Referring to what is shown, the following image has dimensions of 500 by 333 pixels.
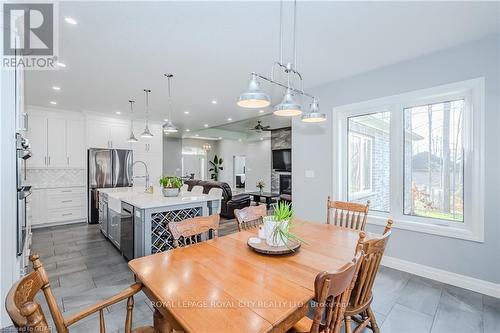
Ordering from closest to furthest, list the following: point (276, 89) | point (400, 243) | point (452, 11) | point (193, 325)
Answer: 1. point (193, 325)
2. point (452, 11)
3. point (400, 243)
4. point (276, 89)

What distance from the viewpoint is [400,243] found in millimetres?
3072

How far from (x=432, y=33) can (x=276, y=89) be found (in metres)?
2.21

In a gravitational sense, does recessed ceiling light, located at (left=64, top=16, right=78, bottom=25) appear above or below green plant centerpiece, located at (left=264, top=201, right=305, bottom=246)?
above

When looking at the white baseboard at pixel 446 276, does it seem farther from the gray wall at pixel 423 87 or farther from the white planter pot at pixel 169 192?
the white planter pot at pixel 169 192

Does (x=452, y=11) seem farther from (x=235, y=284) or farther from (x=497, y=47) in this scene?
(x=235, y=284)

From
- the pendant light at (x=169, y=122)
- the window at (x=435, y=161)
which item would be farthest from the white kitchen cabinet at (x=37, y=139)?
the window at (x=435, y=161)

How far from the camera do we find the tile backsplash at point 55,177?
17.1ft

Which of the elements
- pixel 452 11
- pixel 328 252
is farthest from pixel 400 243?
pixel 452 11

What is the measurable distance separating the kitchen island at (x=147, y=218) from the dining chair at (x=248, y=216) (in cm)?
94

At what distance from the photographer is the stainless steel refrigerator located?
5.57 m

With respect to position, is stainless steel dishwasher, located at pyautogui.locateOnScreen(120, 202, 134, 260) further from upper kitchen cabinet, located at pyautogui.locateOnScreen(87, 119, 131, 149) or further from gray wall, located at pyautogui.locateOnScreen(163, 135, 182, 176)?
gray wall, located at pyautogui.locateOnScreen(163, 135, 182, 176)

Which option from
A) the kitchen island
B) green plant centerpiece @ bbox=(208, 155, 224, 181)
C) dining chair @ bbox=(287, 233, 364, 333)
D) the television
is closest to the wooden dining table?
dining chair @ bbox=(287, 233, 364, 333)

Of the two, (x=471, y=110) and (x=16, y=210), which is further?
(x=471, y=110)

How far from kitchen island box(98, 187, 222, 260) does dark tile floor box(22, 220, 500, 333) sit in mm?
342
